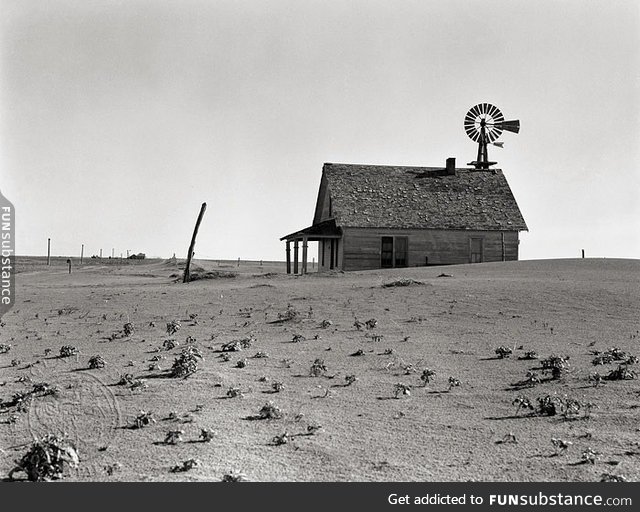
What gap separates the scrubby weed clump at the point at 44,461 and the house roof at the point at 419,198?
2490 centimetres

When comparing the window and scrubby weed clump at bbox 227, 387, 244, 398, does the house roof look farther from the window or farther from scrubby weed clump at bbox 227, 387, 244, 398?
scrubby weed clump at bbox 227, 387, 244, 398

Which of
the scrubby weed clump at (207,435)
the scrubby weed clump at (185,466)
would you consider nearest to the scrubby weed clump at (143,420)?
the scrubby weed clump at (207,435)

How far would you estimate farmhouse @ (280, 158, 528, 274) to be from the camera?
3075 cm

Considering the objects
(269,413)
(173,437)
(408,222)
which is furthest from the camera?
(408,222)

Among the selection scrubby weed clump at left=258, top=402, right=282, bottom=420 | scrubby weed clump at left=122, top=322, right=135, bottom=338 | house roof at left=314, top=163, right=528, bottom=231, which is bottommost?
scrubby weed clump at left=258, top=402, right=282, bottom=420

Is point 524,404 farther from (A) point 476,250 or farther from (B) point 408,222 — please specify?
(A) point 476,250

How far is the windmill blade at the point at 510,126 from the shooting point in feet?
134

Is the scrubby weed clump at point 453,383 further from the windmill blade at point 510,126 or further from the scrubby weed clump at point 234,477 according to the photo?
the windmill blade at point 510,126

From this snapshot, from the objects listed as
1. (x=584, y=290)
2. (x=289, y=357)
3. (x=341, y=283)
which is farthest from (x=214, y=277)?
(x=289, y=357)

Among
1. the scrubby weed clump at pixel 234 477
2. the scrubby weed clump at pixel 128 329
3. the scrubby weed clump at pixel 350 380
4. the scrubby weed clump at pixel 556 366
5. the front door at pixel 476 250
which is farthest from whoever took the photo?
the front door at pixel 476 250

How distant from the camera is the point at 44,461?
545 cm

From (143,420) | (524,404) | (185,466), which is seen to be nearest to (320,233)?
(524,404)

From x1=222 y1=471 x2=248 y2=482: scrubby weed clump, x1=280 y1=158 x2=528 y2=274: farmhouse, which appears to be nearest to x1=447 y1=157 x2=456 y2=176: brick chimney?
x1=280 y1=158 x2=528 y2=274: farmhouse

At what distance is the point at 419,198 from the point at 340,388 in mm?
25007
